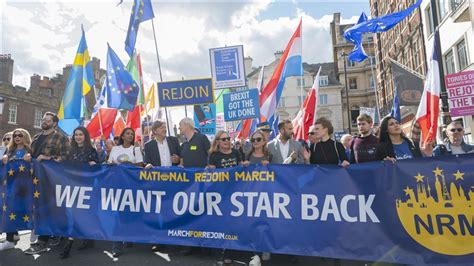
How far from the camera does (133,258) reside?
195 inches

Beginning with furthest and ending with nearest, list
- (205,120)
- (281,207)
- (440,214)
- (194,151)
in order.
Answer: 1. (205,120)
2. (194,151)
3. (281,207)
4. (440,214)

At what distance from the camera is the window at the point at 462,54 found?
1641cm

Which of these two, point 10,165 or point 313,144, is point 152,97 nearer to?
point 10,165

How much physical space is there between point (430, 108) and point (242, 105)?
14.5 feet

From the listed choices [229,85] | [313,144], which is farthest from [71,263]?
[229,85]

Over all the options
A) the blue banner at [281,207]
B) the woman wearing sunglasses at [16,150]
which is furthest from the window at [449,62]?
the woman wearing sunglasses at [16,150]

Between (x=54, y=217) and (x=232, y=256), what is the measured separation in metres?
2.86

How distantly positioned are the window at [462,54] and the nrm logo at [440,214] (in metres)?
15.6

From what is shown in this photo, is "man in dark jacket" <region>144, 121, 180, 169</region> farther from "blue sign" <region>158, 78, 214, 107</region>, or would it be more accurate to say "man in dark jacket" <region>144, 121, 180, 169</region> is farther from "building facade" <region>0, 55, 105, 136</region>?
"building facade" <region>0, 55, 105, 136</region>

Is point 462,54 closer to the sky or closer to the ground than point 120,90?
closer to the sky

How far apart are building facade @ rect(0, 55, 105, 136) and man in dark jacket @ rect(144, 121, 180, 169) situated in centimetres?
2758

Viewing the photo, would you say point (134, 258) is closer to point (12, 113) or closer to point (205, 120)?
point (205, 120)

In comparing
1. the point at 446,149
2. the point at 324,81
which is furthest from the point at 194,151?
the point at 324,81

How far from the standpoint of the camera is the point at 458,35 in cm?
1662
